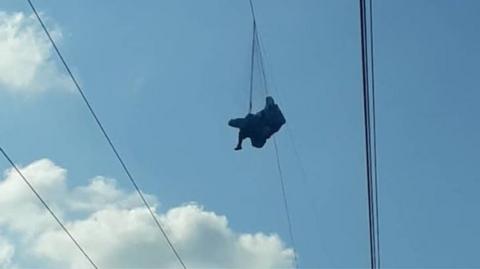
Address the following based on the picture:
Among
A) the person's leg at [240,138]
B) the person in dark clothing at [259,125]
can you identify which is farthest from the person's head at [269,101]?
the person's leg at [240,138]

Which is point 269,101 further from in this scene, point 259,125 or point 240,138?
point 240,138

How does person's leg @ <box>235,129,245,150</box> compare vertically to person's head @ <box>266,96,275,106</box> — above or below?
below

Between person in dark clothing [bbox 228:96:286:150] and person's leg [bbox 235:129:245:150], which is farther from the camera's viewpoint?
person's leg [bbox 235:129:245:150]

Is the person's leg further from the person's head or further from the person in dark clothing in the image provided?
the person's head

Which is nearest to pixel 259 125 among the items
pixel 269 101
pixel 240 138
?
pixel 240 138

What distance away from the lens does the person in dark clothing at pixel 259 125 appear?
12.6 meters

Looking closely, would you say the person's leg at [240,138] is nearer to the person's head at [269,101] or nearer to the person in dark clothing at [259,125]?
the person in dark clothing at [259,125]

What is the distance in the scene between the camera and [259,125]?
12.7 meters

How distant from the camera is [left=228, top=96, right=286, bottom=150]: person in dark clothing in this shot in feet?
41.5

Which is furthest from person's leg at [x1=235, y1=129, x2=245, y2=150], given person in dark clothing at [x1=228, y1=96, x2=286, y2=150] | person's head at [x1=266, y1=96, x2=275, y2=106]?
person's head at [x1=266, y1=96, x2=275, y2=106]

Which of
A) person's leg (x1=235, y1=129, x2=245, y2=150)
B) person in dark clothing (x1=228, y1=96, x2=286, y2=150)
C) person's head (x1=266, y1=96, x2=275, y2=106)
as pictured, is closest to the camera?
person in dark clothing (x1=228, y1=96, x2=286, y2=150)

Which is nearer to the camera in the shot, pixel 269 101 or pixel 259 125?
pixel 259 125

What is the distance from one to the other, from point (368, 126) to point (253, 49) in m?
3.36

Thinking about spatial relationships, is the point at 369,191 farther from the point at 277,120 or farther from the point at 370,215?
the point at 277,120
